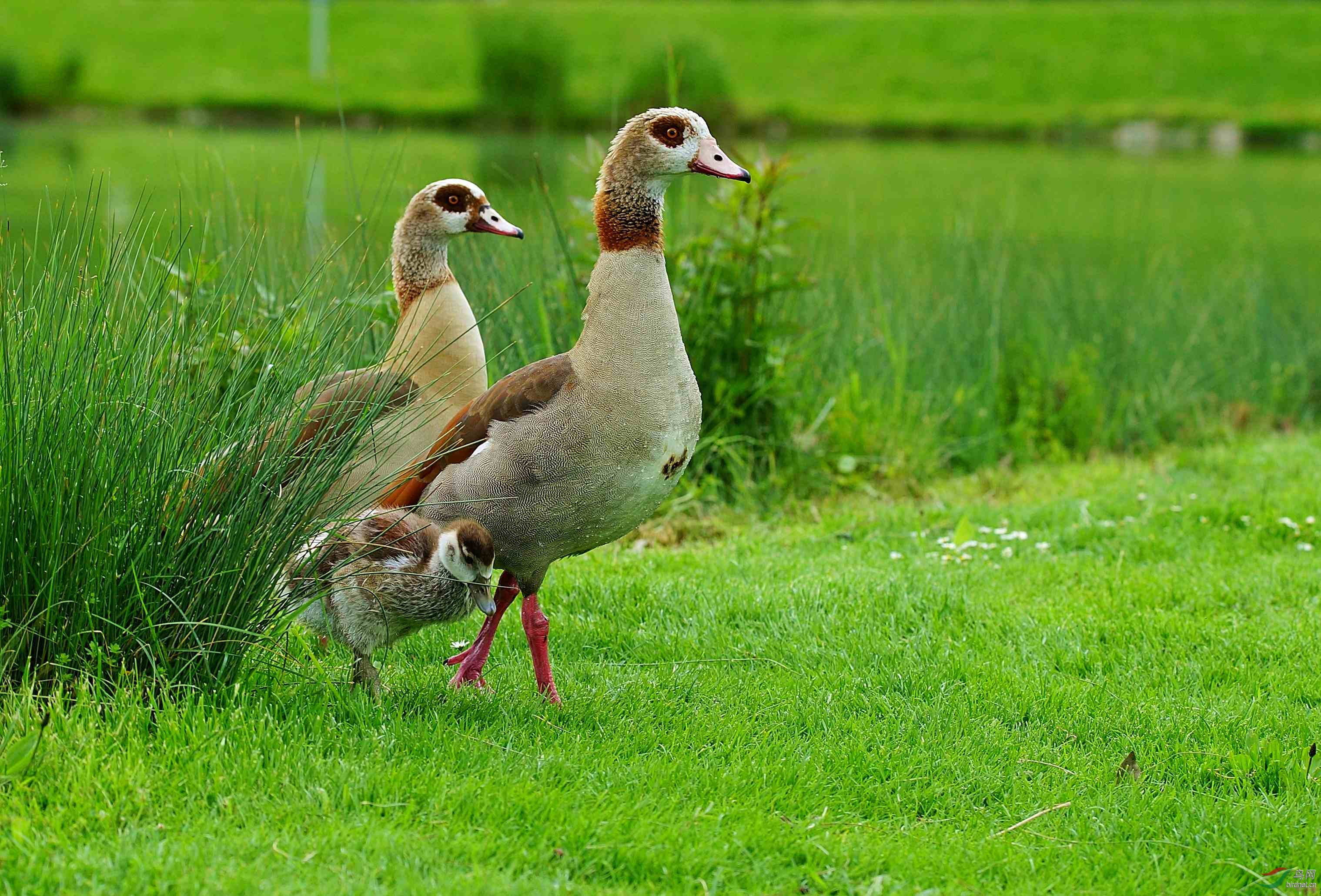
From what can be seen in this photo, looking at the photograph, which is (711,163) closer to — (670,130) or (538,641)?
(670,130)

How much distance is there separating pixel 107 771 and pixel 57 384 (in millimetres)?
1113

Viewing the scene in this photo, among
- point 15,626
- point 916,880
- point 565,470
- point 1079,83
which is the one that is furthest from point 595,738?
point 1079,83

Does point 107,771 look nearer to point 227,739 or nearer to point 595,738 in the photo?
point 227,739

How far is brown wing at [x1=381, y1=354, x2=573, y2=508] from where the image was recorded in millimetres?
4324

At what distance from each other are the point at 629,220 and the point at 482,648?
1523 mm

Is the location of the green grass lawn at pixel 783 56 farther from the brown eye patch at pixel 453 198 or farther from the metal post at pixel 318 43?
the brown eye patch at pixel 453 198

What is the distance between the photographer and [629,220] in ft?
14.3

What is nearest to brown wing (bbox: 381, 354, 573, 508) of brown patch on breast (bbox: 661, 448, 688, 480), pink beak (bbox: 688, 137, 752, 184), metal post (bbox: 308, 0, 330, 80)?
brown patch on breast (bbox: 661, 448, 688, 480)

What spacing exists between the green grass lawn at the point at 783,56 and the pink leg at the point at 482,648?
111ft

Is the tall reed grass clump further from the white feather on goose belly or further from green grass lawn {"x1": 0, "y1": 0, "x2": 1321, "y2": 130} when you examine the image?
green grass lawn {"x1": 0, "y1": 0, "x2": 1321, "y2": 130}

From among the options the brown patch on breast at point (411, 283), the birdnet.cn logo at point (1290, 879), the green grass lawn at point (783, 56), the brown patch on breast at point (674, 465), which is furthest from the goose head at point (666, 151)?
the green grass lawn at point (783, 56)

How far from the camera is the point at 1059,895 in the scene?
11.0 ft

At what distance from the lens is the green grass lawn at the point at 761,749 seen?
10.7 ft

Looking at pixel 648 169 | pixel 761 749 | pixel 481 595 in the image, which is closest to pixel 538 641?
pixel 481 595
